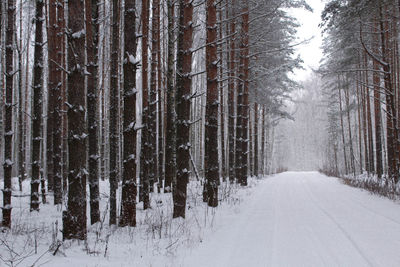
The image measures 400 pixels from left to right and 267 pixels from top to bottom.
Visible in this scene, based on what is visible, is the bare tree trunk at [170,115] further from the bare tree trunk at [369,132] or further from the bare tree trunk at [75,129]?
the bare tree trunk at [369,132]

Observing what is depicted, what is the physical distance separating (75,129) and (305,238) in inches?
163

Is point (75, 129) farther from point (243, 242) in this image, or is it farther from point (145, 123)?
point (145, 123)

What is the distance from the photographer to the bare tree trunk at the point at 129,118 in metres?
5.77

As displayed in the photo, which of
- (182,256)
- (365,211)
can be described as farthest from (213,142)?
(182,256)

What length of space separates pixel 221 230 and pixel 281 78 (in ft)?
56.9

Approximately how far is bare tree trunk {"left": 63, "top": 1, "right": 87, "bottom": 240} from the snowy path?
1.89 metres

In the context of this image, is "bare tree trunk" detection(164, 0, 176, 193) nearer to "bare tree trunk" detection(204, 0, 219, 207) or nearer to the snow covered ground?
"bare tree trunk" detection(204, 0, 219, 207)

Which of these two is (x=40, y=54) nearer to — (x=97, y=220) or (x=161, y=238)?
(x=97, y=220)

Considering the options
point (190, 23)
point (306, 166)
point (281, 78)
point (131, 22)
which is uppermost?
point (281, 78)

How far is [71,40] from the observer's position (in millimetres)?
4832

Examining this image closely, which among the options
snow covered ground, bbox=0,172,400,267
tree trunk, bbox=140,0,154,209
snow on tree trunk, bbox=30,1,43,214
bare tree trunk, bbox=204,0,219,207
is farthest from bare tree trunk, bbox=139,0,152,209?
snow on tree trunk, bbox=30,1,43,214

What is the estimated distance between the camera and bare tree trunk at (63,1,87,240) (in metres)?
4.80

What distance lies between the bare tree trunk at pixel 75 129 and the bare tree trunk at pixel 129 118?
974 millimetres

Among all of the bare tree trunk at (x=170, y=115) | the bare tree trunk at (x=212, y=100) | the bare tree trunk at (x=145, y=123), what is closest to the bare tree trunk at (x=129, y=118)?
the bare tree trunk at (x=170, y=115)
